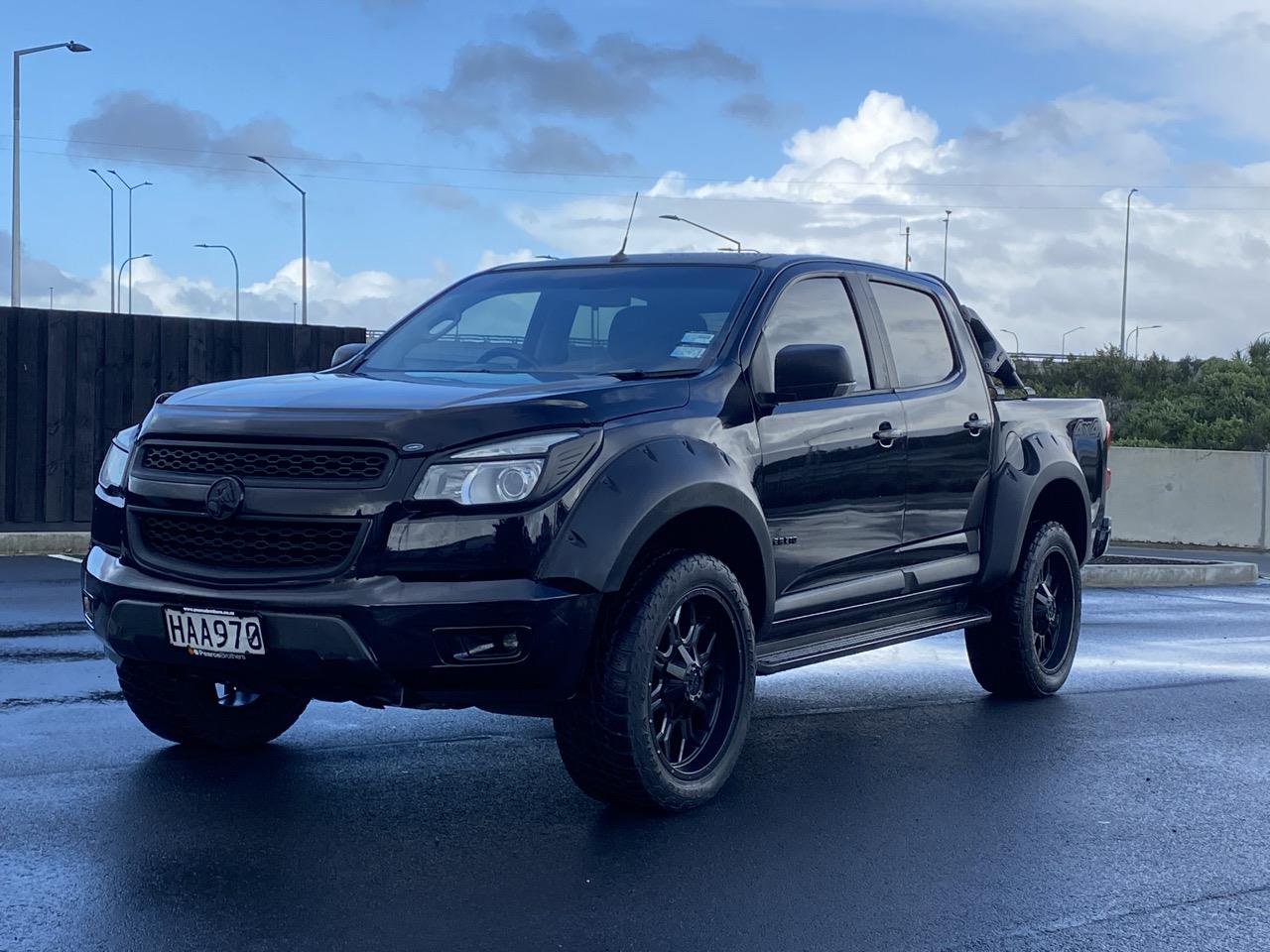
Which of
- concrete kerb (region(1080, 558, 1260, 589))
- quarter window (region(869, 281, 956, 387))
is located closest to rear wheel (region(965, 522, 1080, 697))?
quarter window (region(869, 281, 956, 387))

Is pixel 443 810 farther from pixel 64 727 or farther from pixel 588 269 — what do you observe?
pixel 588 269

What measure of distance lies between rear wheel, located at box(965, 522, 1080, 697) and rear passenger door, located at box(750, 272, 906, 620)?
3.87 feet

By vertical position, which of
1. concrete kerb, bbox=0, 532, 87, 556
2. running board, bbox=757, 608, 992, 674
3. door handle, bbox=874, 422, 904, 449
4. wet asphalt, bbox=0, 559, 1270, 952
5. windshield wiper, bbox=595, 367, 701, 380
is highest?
windshield wiper, bbox=595, 367, 701, 380

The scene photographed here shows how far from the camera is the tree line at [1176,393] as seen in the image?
4094cm

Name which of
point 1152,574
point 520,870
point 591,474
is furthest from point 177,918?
point 1152,574

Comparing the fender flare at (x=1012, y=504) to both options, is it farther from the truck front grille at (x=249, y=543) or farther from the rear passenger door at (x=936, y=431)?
the truck front grille at (x=249, y=543)

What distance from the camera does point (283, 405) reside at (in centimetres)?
514

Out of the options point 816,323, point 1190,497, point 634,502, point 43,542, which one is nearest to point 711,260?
point 816,323

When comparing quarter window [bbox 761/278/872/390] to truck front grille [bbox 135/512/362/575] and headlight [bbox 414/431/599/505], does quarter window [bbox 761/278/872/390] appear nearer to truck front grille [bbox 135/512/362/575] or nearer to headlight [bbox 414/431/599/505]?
headlight [bbox 414/431/599/505]

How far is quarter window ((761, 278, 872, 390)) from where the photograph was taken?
6.25m

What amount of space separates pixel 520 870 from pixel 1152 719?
3.94 m

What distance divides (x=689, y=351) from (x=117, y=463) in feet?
6.68

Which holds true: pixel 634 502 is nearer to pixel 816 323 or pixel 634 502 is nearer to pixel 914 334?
pixel 816 323

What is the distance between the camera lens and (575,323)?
6500mm
